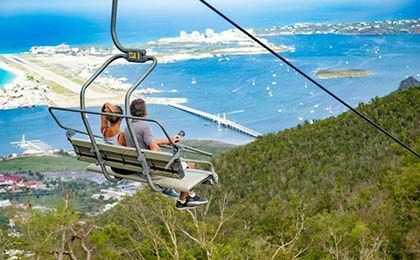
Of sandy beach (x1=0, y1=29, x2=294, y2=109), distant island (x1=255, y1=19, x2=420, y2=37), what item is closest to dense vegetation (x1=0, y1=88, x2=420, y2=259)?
sandy beach (x1=0, y1=29, x2=294, y2=109)

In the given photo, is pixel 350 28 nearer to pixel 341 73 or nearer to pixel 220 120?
pixel 341 73

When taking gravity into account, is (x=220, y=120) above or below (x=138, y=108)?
below

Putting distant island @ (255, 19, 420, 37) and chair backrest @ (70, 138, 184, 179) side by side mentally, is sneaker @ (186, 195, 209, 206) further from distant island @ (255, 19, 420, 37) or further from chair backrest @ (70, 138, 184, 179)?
distant island @ (255, 19, 420, 37)

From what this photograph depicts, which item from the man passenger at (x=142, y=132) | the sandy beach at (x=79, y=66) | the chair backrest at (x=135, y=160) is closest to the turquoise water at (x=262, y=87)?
the sandy beach at (x=79, y=66)

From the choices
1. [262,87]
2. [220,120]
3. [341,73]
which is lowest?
[220,120]

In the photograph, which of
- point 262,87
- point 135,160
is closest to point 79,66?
point 262,87

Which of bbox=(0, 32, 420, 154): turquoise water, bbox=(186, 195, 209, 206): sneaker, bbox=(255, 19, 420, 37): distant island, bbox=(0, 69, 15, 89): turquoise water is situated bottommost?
bbox=(0, 32, 420, 154): turquoise water

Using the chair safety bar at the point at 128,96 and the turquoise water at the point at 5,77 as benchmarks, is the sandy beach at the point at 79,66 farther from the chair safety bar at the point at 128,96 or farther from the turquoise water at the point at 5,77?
the chair safety bar at the point at 128,96
